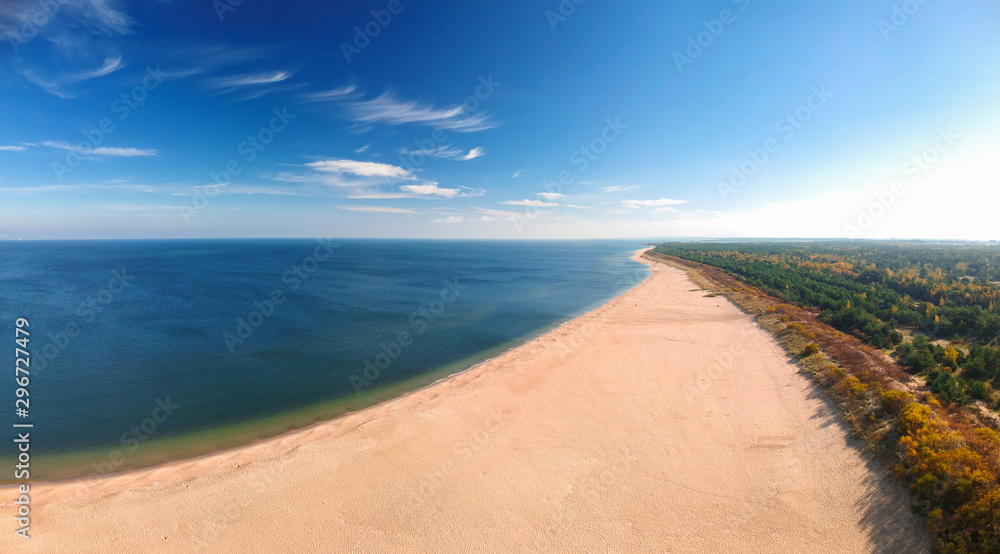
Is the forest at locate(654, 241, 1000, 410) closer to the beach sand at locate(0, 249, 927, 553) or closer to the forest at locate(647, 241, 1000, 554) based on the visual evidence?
the forest at locate(647, 241, 1000, 554)

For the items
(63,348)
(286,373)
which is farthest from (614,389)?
(63,348)

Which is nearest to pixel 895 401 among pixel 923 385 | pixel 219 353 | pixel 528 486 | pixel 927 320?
pixel 923 385

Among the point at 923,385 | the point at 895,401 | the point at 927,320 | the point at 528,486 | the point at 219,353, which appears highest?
the point at 895,401

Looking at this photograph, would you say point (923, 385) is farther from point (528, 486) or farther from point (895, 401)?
point (528, 486)

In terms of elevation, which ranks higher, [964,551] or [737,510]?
[964,551]

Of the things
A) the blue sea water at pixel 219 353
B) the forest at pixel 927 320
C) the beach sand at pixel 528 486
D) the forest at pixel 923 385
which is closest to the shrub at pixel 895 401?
the forest at pixel 923 385

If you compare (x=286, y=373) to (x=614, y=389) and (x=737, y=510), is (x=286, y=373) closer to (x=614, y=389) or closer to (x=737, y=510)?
(x=614, y=389)

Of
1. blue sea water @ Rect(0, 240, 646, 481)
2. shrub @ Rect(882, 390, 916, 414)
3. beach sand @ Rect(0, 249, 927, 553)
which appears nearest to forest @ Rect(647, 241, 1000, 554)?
shrub @ Rect(882, 390, 916, 414)

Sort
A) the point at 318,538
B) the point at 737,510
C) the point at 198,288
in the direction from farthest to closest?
the point at 198,288 < the point at 737,510 < the point at 318,538

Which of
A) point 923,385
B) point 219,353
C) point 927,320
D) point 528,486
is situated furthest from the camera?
point 927,320
